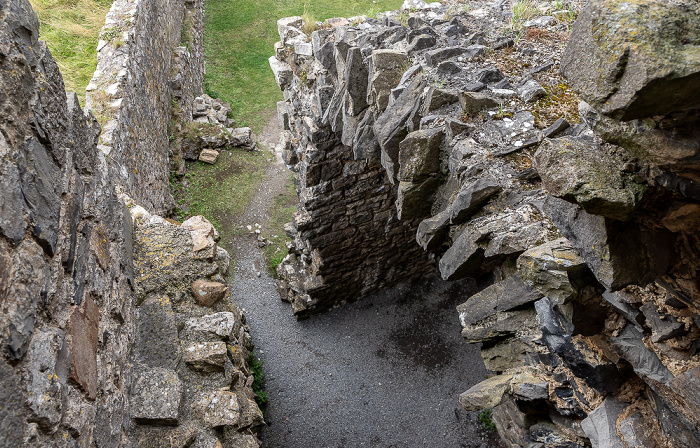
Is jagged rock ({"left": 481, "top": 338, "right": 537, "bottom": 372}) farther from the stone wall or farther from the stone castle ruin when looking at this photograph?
the stone wall

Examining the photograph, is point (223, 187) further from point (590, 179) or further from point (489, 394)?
point (590, 179)

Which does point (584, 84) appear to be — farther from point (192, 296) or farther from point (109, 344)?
point (192, 296)

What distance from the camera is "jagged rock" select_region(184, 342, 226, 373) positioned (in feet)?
11.3

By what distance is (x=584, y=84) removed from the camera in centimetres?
152

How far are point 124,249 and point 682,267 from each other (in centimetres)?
347

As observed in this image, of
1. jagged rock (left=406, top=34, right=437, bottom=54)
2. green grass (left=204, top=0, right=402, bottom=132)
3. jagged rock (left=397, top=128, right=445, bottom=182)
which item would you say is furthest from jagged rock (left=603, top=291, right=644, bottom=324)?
green grass (left=204, top=0, right=402, bottom=132)

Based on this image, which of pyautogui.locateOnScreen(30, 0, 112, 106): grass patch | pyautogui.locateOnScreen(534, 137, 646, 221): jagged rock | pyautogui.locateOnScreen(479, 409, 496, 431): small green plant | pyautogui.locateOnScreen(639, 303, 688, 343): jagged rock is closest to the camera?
pyautogui.locateOnScreen(534, 137, 646, 221): jagged rock

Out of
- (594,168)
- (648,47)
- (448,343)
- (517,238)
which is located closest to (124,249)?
(517,238)

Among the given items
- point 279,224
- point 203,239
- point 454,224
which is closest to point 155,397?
point 203,239

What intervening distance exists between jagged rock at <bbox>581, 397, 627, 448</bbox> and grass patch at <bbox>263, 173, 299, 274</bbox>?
A: 20.6 ft

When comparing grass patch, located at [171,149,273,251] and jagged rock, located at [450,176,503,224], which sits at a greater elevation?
jagged rock, located at [450,176,503,224]

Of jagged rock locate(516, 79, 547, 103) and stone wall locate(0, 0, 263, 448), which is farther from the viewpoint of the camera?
jagged rock locate(516, 79, 547, 103)

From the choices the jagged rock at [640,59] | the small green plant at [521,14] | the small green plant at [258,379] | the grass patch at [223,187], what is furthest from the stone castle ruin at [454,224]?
the grass patch at [223,187]

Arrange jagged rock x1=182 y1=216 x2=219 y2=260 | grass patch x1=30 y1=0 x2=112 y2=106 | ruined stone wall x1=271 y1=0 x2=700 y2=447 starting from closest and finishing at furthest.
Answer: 1. ruined stone wall x1=271 y1=0 x2=700 y2=447
2. jagged rock x1=182 y1=216 x2=219 y2=260
3. grass patch x1=30 y1=0 x2=112 y2=106
